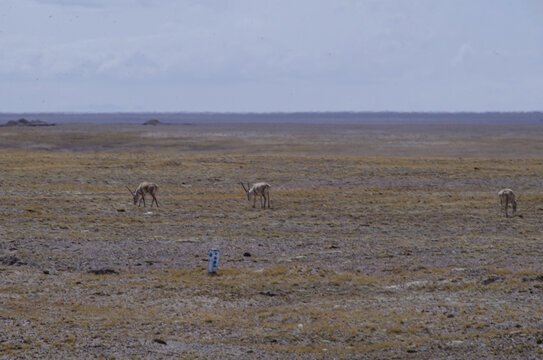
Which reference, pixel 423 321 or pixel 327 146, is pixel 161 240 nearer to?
pixel 423 321

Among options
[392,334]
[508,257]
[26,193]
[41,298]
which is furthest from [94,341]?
[26,193]

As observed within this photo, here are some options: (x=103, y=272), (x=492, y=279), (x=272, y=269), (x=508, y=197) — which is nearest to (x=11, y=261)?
(x=103, y=272)

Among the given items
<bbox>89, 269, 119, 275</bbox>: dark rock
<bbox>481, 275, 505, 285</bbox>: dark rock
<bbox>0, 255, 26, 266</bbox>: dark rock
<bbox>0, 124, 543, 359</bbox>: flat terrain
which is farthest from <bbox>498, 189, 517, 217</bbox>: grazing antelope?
<bbox>0, 255, 26, 266</bbox>: dark rock

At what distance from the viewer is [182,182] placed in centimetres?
3719

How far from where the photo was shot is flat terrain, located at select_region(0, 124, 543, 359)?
12766 millimetres

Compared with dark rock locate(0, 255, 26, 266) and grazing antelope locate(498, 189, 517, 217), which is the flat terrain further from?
grazing antelope locate(498, 189, 517, 217)

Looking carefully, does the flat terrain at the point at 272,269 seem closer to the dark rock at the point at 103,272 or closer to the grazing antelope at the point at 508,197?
the dark rock at the point at 103,272

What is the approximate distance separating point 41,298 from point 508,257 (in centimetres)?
1182

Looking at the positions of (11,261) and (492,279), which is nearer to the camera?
(492,279)

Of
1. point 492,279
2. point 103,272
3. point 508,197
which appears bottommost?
point 103,272

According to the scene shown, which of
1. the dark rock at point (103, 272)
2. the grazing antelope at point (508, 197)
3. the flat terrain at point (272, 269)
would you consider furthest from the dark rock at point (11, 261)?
the grazing antelope at point (508, 197)

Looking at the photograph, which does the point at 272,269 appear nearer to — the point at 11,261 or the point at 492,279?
the point at 492,279

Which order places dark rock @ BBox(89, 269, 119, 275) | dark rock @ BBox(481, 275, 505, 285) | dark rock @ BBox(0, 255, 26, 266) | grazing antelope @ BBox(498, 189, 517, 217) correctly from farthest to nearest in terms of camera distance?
grazing antelope @ BBox(498, 189, 517, 217) → dark rock @ BBox(0, 255, 26, 266) → dark rock @ BBox(89, 269, 119, 275) → dark rock @ BBox(481, 275, 505, 285)

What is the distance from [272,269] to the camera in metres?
18.0
